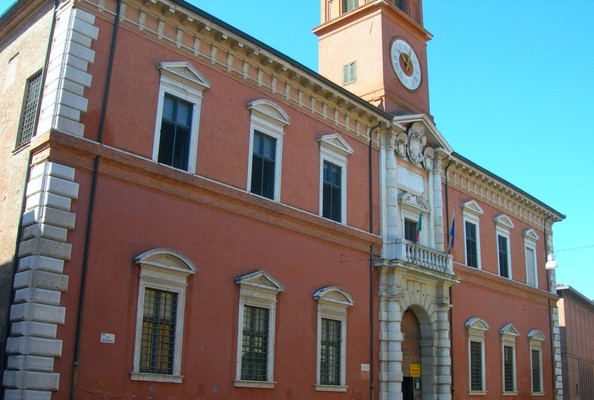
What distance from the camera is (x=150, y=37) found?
52.6ft

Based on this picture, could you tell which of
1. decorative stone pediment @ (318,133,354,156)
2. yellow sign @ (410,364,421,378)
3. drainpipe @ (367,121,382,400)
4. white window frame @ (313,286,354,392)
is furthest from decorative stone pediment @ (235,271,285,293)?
yellow sign @ (410,364,421,378)

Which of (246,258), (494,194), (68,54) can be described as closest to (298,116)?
(246,258)

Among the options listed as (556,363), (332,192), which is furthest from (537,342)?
(332,192)

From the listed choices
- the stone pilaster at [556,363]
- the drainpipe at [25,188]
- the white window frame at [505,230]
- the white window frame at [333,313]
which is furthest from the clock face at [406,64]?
the drainpipe at [25,188]

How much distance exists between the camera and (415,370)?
2253 centimetres

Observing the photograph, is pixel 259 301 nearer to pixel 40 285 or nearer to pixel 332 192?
pixel 332 192

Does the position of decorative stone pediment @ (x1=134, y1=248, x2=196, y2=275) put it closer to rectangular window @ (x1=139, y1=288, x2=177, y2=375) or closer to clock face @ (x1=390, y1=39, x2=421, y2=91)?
rectangular window @ (x1=139, y1=288, x2=177, y2=375)

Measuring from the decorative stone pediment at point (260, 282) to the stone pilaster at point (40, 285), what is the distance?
4586mm

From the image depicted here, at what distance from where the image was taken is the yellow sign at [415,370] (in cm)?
2238

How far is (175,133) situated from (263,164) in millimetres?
2931

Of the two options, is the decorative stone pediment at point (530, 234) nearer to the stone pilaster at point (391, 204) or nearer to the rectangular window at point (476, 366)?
the rectangular window at point (476, 366)

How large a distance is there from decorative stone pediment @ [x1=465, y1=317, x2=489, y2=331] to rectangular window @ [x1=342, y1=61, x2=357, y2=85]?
982 cm

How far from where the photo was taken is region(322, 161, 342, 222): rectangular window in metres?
20.1

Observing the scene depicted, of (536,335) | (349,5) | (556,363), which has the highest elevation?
(349,5)
